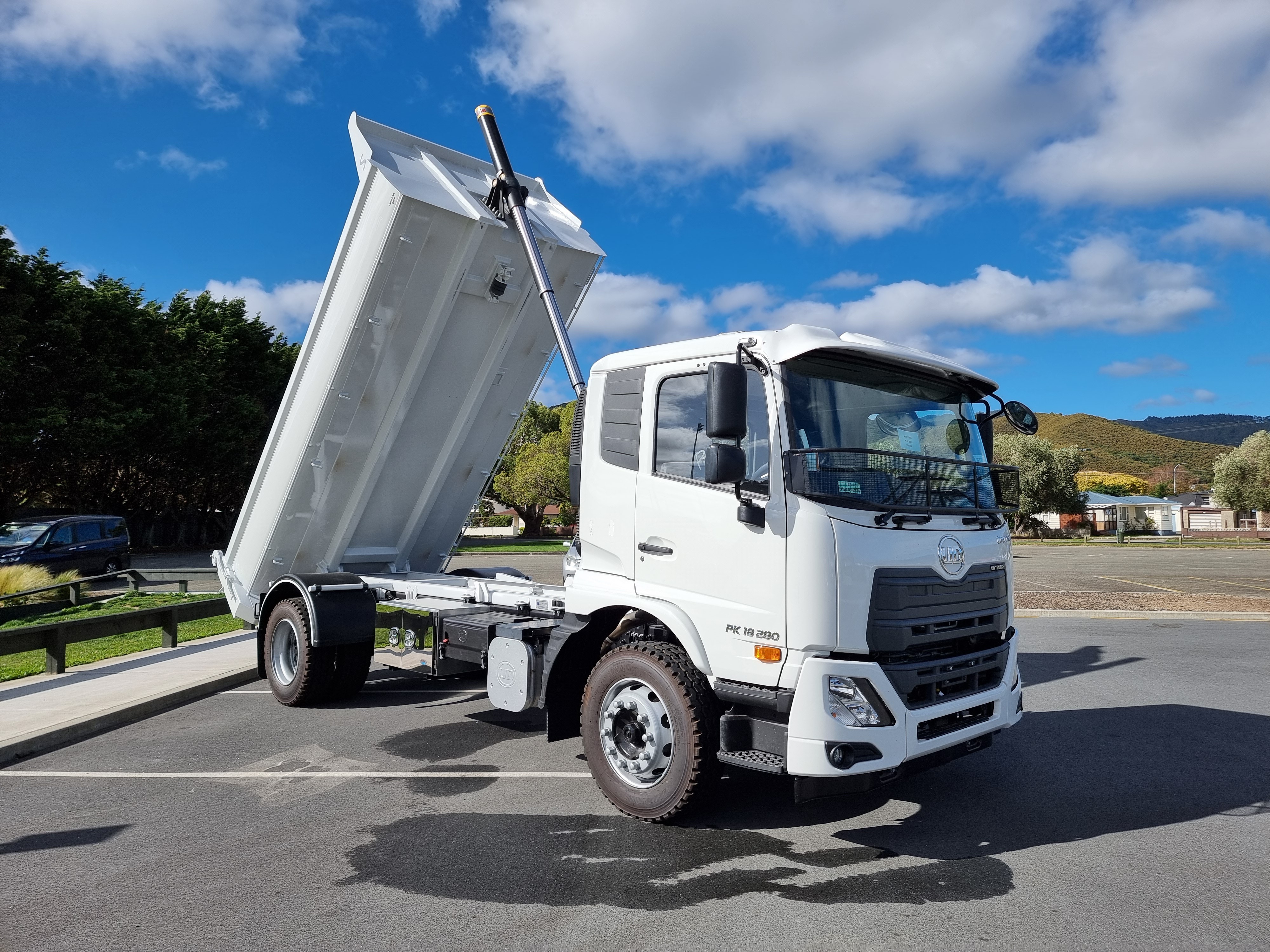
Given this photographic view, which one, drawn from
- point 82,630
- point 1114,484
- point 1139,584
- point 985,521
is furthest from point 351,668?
point 1114,484

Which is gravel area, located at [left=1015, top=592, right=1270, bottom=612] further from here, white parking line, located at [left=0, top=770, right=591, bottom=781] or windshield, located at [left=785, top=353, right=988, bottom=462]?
white parking line, located at [left=0, top=770, right=591, bottom=781]

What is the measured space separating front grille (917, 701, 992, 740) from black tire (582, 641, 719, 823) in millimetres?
1053

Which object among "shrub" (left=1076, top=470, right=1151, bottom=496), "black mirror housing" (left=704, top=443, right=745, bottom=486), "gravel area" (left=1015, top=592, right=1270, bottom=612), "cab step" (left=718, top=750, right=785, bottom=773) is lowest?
"gravel area" (left=1015, top=592, right=1270, bottom=612)

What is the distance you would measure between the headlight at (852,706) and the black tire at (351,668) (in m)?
4.76

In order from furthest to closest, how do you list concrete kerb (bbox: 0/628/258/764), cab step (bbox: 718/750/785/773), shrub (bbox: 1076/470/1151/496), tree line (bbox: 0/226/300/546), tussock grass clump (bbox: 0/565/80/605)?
shrub (bbox: 1076/470/1151/496) < tree line (bbox: 0/226/300/546) < tussock grass clump (bbox: 0/565/80/605) < concrete kerb (bbox: 0/628/258/764) < cab step (bbox: 718/750/785/773)

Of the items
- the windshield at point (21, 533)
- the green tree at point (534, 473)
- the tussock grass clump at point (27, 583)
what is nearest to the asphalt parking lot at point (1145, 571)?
the tussock grass clump at point (27, 583)

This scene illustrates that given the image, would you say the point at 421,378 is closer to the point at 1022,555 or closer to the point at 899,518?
the point at 899,518

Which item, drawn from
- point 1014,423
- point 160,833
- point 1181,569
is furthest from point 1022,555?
point 160,833

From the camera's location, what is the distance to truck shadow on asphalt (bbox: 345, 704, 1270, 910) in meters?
3.83

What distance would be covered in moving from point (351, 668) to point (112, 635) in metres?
3.84

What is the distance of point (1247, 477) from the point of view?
181 feet

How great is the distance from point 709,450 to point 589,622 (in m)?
1.55

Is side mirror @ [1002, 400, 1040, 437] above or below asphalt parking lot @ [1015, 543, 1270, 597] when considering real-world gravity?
above

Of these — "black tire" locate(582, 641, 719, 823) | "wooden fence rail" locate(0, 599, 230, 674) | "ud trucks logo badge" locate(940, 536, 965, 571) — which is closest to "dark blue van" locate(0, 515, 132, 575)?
"wooden fence rail" locate(0, 599, 230, 674)
